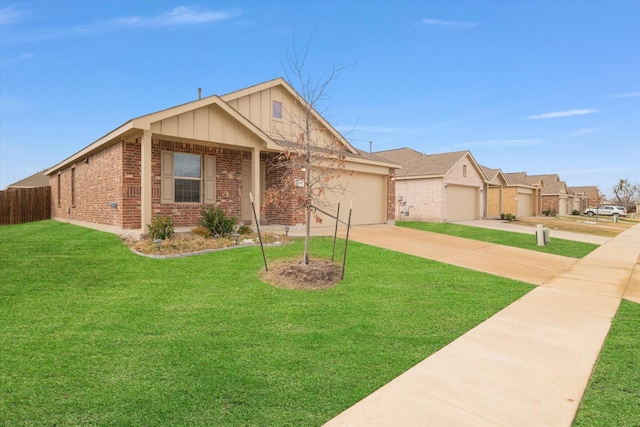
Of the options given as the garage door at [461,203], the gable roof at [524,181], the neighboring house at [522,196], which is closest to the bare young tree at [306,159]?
the garage door at [461,203]

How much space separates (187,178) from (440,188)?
16.6 meters

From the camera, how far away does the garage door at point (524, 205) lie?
34.6 metres

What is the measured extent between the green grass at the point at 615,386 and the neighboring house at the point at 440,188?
1865 cm

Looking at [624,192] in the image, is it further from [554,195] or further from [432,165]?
[432,165]

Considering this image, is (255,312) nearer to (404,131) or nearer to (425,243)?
(425,243)

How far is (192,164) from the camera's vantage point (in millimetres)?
12172

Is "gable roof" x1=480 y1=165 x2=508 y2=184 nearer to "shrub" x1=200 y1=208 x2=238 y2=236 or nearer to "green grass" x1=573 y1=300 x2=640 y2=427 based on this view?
"shrub" x1=200 y1=208 x2=238 y2=236

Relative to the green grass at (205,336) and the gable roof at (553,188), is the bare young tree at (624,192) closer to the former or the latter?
the gable roof at (553,188)

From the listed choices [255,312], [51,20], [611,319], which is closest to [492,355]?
[611,319]

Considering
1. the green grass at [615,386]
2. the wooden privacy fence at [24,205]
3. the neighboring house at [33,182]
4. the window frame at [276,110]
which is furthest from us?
the neighboring house at [33,182]

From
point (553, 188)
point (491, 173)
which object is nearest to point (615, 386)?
point (491, 173)

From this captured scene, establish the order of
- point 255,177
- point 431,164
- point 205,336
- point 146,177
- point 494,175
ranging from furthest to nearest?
point 494,175
point 431,164
point 255,177
point 146,177
point 205,336

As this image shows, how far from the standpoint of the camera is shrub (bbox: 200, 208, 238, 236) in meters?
10.7

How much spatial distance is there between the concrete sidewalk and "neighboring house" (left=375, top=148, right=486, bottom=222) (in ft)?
54.9
